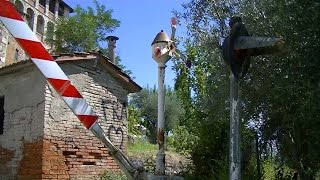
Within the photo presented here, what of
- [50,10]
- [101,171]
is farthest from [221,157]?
[50,10]

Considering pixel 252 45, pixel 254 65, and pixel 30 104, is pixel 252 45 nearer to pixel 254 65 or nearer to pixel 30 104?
pixel 254 65

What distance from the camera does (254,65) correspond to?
7.17 m

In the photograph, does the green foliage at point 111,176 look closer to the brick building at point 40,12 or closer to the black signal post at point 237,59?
the black signal post at point 237,59

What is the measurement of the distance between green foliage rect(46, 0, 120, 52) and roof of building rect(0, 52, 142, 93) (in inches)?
843

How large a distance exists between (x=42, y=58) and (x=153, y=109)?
42.4 m

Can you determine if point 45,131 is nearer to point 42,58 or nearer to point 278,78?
point 278,78

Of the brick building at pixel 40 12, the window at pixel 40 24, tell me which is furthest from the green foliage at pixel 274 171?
the window at pixel 40 24

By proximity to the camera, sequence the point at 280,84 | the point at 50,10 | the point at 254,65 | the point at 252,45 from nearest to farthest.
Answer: the point at 252,45
the point at 280,84
the point at 254,65
the point at 50,10

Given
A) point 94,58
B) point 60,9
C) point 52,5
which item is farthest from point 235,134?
point 60,9

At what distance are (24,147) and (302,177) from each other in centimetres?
802

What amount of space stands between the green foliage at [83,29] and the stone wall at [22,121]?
900 inches

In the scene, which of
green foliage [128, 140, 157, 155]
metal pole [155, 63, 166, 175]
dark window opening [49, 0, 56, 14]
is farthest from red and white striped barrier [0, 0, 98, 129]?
dark window opening [49, 0, 56, 14]

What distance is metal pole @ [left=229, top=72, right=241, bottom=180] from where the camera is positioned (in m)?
3.32

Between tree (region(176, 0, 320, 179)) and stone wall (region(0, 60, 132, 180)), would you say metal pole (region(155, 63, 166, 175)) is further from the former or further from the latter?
stone wall (region(0, 60, 132, 180))
